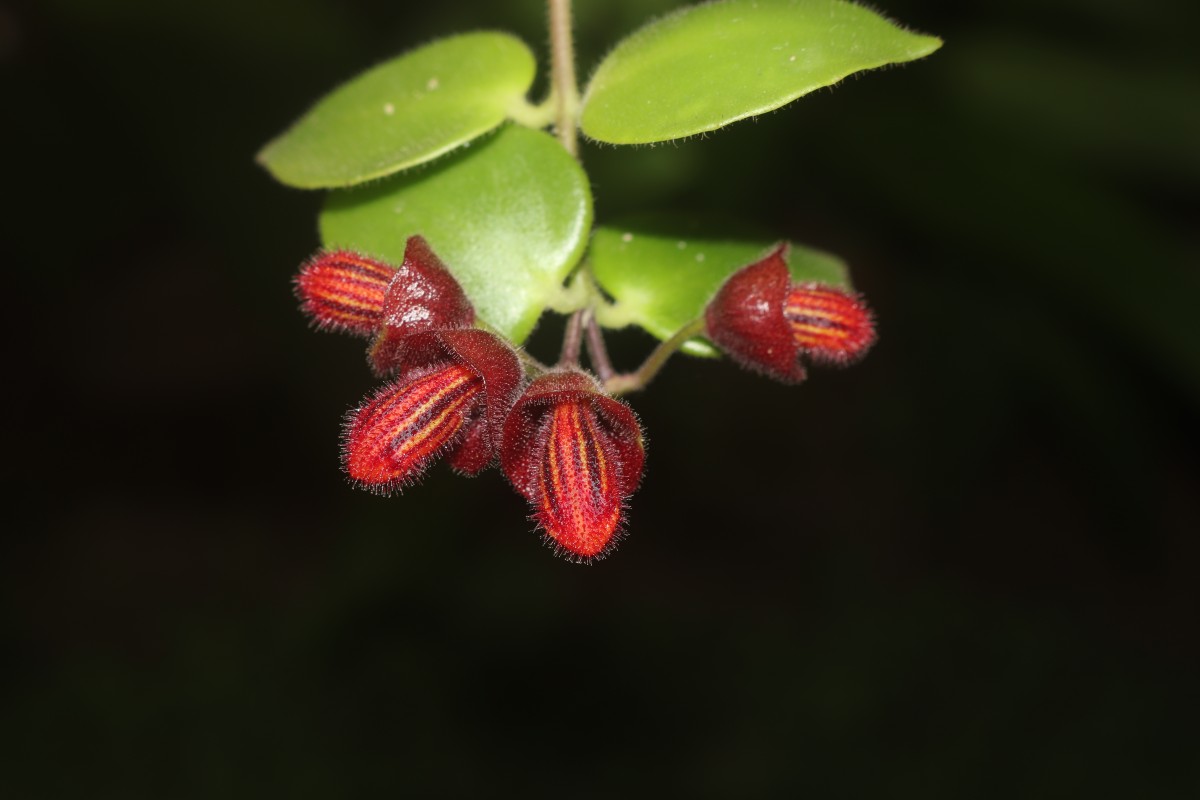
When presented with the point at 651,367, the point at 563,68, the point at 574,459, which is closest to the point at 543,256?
the point at 651,367

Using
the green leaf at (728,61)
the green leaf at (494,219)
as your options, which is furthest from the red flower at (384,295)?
the green leaf at (728,61)

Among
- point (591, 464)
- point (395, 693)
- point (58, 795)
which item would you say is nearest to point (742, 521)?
point (395, 693)

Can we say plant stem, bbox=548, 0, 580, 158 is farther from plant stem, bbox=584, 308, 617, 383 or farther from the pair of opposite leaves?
plant stem, bbox=584, 308, 617, 383

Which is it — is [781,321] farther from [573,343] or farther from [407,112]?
[407,112]

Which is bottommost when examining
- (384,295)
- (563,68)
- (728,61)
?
(384,295)

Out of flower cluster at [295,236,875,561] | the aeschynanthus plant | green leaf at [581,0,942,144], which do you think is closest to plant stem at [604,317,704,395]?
the aeschynanthus plant
